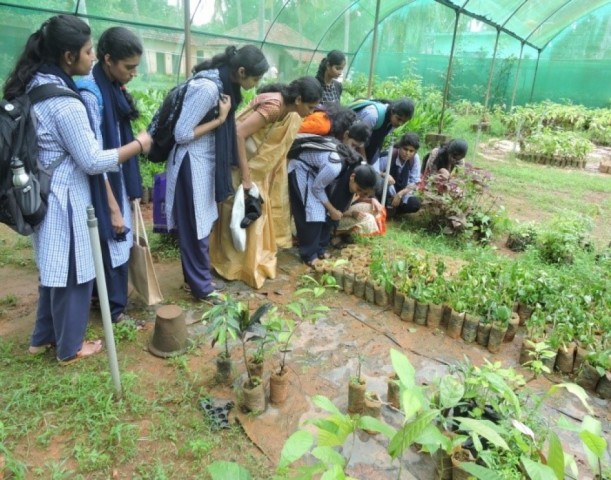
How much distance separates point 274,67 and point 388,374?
8.35m

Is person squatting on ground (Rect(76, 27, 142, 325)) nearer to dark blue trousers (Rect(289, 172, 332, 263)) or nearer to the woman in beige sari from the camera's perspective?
the woman in beige sari

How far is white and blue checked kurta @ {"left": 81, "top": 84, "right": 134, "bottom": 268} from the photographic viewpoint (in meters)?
2.11

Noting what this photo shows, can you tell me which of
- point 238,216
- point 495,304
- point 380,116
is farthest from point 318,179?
point 495,304

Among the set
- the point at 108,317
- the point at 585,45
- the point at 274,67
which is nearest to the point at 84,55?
the point at 108,317

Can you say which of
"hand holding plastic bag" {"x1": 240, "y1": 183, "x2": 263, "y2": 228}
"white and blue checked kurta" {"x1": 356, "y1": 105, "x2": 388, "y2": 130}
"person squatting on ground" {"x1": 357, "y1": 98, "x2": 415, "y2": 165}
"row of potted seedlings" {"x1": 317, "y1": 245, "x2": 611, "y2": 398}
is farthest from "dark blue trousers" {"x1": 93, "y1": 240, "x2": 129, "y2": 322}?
"white and blue checked kurta" {"x1": 356, "y1": 105, "x2": 388, "y2": 130}

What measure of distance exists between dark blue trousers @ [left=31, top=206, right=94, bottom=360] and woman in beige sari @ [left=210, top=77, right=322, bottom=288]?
123 cm

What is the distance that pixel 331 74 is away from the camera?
445cm

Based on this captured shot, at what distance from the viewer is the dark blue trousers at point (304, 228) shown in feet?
12.1

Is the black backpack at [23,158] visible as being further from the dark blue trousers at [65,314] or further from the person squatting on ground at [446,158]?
the person squatting on ground at [446,158]

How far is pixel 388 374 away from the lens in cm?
250

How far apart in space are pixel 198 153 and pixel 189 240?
0.57 m

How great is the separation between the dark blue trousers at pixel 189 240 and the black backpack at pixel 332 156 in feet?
3.50

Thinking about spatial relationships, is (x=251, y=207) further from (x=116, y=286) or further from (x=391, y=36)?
(x=391, y=36)

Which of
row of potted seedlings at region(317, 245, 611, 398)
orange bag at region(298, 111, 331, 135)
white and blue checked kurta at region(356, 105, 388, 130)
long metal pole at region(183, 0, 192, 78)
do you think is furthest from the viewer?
white and blue checked kurta at region(356, 105, 388, 130)
